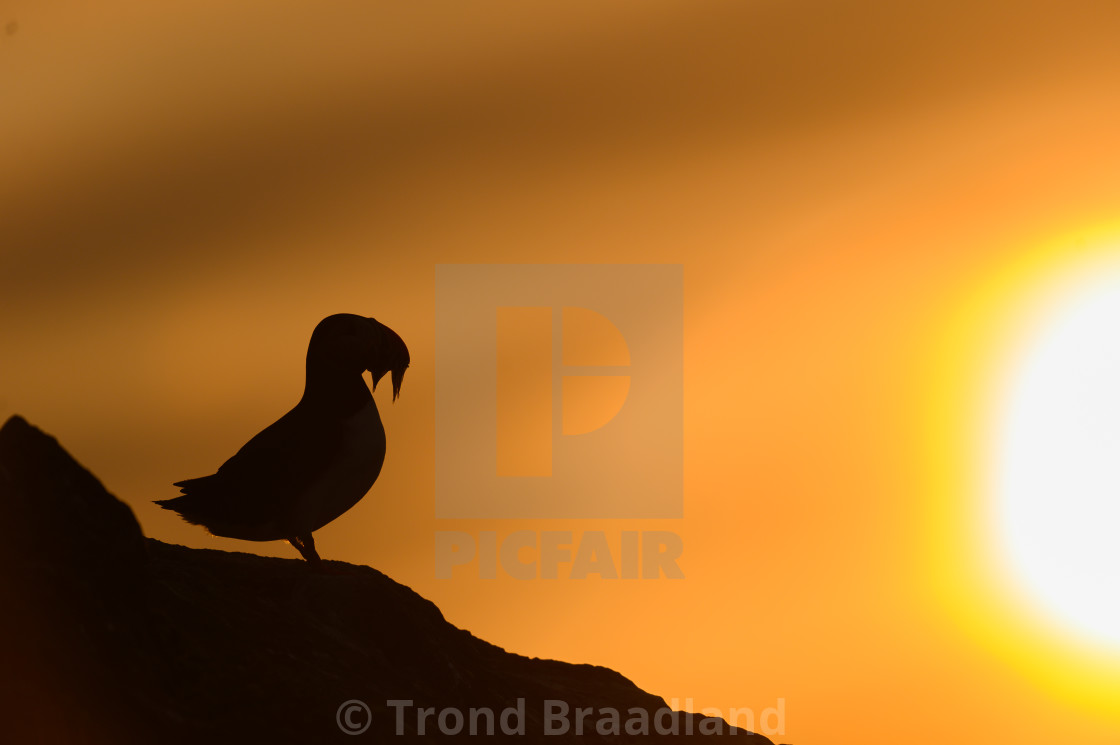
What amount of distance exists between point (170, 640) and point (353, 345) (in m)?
2.66

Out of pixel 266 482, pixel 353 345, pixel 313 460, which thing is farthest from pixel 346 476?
pixel 353 345

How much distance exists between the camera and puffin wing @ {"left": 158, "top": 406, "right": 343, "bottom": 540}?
6.56 metres

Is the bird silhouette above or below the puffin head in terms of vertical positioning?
below

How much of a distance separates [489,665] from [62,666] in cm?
391

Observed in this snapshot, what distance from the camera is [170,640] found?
4.70 meters

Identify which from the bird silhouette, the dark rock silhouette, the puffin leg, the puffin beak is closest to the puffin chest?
the bird silhouette

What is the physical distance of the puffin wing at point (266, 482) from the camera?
6.56 m

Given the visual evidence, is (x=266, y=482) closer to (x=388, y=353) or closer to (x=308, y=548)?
(x=308, y=548)

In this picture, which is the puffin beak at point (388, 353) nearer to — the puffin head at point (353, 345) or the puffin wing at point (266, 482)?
the puffin head at point (353, 345)

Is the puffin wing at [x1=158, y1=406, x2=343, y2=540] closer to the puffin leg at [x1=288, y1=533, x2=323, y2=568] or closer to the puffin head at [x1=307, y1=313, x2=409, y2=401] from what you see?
the puffin leg at [x1=288, y1=533, x2=323, y2=568]

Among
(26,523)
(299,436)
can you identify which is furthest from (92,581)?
(299,436)

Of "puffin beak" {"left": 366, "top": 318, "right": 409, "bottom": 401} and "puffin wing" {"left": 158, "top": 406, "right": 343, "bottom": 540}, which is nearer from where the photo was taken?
"puffin wing" {"left": 158, "top": 406, "right": 343, "bottom": 540}

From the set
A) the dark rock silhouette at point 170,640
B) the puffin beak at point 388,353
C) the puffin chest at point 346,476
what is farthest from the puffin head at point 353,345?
the dark rock silhouette at point 170,640

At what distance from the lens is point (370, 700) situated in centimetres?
538
